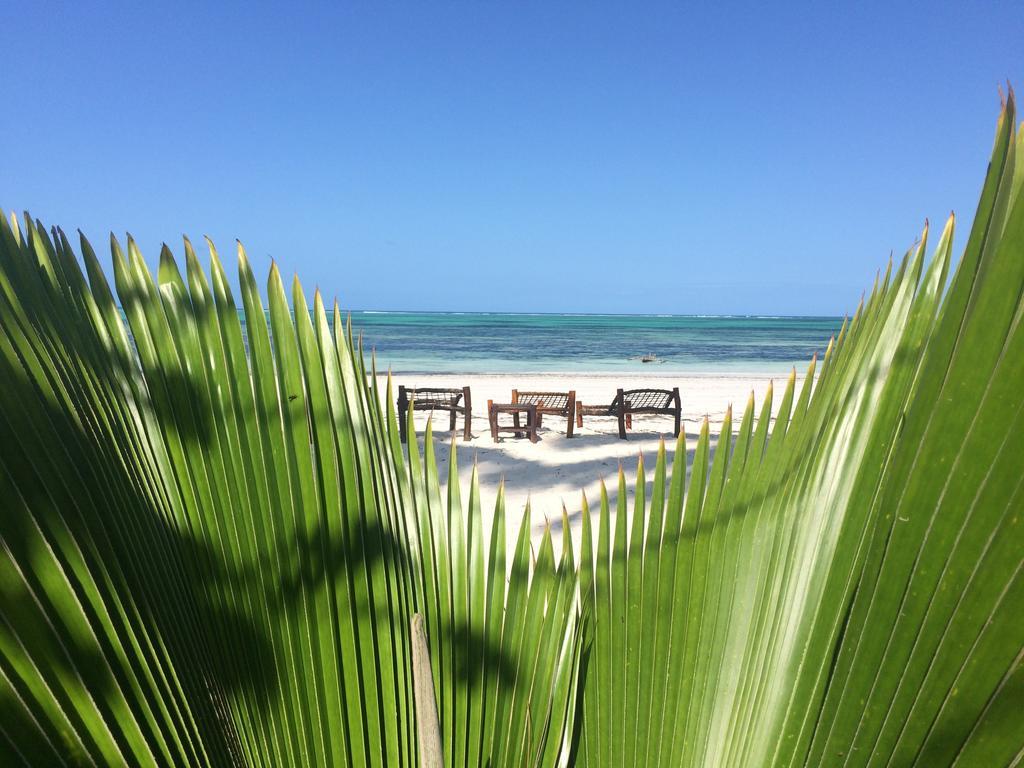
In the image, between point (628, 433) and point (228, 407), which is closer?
point (228, 407)

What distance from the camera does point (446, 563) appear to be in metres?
0.99

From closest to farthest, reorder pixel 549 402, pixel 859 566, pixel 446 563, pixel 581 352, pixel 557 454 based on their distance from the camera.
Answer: pixel 859 566, pixel 446 563, pixel 557 454, pixel 549 402, pixel 581 352

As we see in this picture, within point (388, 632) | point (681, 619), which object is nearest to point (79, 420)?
point (388, 632)

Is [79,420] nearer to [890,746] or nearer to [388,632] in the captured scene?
[388,632]

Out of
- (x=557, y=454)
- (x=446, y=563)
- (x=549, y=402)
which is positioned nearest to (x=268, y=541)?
(x=446, y=563)

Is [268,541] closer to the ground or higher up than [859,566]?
closer to the ground

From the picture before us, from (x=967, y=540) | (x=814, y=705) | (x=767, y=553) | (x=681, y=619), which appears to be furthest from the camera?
(x=681, y=619)

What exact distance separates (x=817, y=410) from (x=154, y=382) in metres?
0.96

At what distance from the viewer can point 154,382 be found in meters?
0.86

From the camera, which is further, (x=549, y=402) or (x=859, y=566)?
→ (x=549, y=402)

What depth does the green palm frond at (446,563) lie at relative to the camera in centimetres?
45

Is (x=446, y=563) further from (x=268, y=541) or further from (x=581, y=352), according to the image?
(x=581, y=352)

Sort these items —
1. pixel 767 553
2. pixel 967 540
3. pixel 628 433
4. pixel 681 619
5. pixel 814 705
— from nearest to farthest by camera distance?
1. pixel 967 540
2. pixel 814 705
3. pixel 767 553
4. pixel 681 619
5. pixel 628 433

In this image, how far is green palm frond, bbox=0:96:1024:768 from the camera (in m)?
0.45
